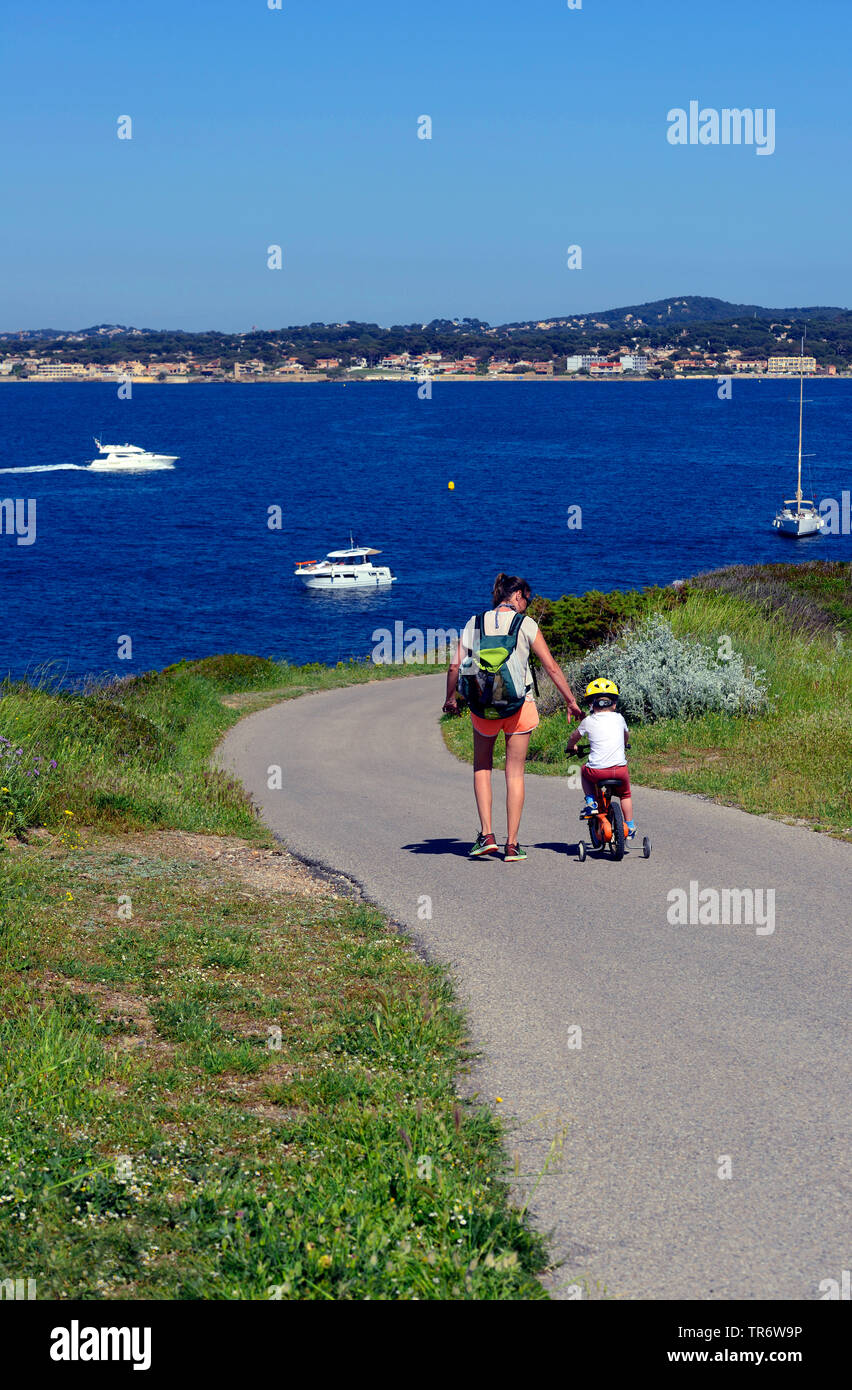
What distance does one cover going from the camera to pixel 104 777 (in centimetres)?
1120

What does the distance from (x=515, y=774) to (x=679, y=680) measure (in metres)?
7.77

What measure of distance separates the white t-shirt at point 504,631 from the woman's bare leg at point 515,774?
37 centimetres

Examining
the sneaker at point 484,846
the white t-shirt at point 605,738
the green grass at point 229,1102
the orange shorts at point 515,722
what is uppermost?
the orange shorts at point 515,722

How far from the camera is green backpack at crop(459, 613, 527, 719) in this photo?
8.31 metres

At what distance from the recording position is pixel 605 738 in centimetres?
911

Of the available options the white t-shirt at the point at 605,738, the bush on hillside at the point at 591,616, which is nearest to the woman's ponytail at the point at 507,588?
the white t-shirt at the point at 605,738

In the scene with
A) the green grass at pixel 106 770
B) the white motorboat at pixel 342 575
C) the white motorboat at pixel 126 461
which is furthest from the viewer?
the white motorboat at pixel 126 461

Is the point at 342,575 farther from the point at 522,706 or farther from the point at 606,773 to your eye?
the point at 522,706

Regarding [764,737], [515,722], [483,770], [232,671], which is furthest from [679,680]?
[232,671]

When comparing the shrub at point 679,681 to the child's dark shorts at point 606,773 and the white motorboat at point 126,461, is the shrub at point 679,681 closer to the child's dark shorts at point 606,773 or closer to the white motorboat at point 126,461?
the child's dark shorts at point 606,773

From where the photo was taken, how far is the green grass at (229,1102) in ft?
11.6

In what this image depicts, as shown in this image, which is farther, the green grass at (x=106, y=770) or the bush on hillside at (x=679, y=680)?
the bush on hillside at (x=679, y=680)

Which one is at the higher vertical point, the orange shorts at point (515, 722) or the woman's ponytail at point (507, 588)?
the woman's ponytail at point (507, 588)
